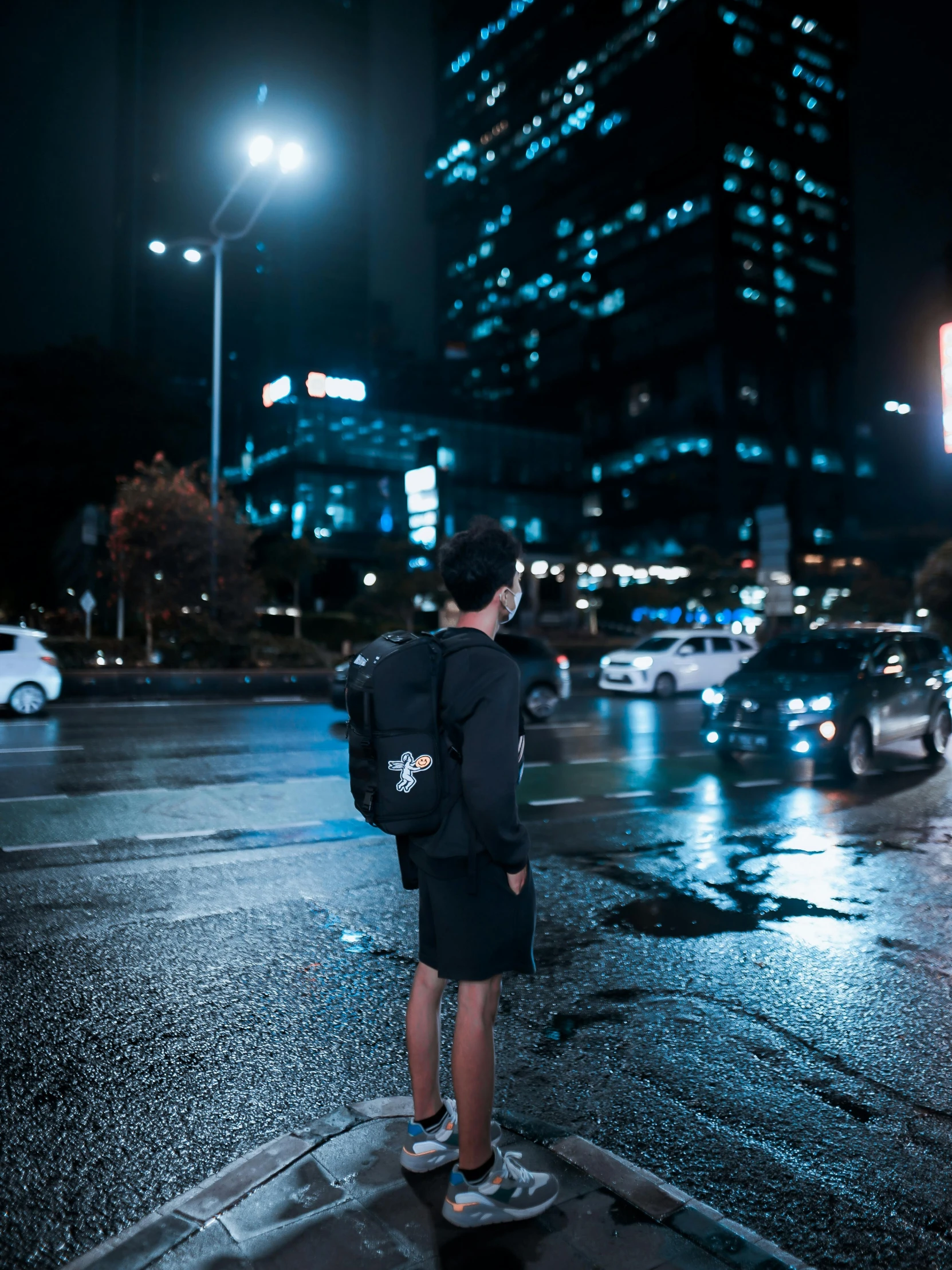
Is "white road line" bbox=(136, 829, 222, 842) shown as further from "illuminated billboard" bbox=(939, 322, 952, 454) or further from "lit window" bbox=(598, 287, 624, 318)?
"lit window" bbox=(598, 287, 624, 318)

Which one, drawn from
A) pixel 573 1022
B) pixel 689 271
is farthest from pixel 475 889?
pixel 689 271

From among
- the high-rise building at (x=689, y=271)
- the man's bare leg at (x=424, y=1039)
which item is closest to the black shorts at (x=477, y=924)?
the man's bare leg at (x=424, y=1039)

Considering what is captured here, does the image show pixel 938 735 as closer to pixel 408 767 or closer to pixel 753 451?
pixel 408 767

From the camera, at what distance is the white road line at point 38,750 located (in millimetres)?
12023

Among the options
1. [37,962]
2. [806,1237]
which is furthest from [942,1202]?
[37,962]

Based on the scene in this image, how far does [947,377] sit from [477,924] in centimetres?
1517

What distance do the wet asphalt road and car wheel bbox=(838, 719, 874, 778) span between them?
196cm

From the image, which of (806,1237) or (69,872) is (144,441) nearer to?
(69,872)

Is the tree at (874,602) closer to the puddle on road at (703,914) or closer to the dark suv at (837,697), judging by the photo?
the dark suv at (837,697)

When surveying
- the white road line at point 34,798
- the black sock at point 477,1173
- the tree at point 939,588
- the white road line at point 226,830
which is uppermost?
the tree at point 939,588

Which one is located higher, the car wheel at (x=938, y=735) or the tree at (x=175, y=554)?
the tree at (x=175, y=554)

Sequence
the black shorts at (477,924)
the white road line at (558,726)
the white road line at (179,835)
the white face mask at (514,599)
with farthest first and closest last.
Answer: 1. the white road line at (558,726)
2. the white road line at (179,835)
3. the white face mask at (514,599)
4. the black shorts at (477,924)

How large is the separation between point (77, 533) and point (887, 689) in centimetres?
3293

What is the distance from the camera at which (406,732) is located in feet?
8.47
